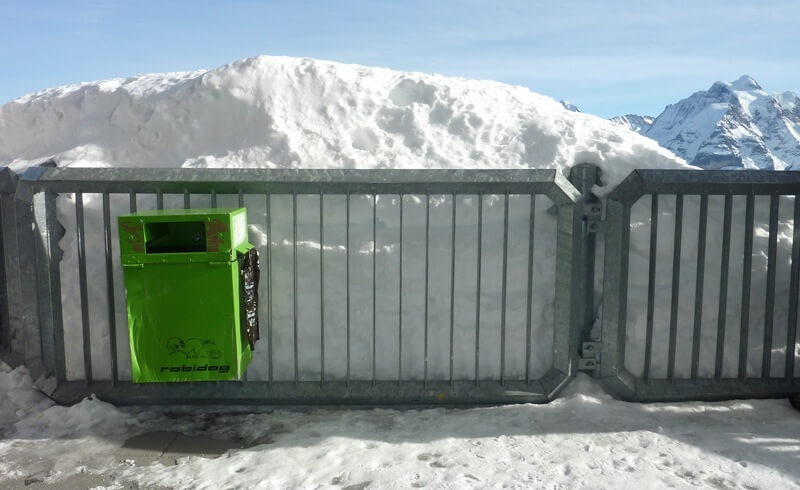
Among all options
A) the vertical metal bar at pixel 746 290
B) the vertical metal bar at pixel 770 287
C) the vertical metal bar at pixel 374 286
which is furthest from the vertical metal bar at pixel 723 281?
the vertical metal bar at pixel 374 286

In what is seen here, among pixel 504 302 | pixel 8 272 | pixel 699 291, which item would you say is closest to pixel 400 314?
pixel 504 302

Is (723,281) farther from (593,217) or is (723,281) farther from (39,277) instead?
(39,277)

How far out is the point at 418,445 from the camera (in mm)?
4023

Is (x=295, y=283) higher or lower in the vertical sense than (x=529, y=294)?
higher

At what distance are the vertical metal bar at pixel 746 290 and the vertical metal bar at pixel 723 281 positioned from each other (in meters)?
0.13

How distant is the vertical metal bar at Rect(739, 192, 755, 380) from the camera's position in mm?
4723

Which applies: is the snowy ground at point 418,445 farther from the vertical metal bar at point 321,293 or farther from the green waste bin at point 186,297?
the green waste bin at point 186,297

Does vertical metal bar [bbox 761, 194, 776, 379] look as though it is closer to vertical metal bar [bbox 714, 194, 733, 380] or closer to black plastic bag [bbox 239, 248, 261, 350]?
vertical metal bar [bbox 714, 194, 733, 380]

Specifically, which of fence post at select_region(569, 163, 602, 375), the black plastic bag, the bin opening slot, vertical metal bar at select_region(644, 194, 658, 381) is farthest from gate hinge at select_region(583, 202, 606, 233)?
the bin opening slot

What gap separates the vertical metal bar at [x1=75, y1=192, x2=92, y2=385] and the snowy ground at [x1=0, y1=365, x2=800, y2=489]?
0.95ft

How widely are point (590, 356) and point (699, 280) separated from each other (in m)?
1.01

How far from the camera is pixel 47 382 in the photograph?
4.66 meters

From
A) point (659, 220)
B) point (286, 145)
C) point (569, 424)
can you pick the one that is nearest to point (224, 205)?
point (286, 145)

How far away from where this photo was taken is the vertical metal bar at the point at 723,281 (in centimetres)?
468
